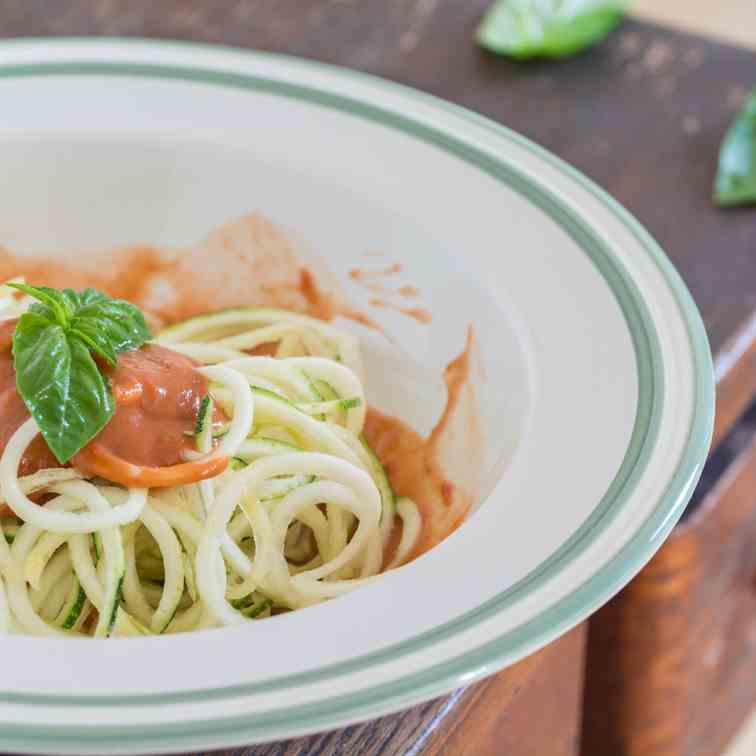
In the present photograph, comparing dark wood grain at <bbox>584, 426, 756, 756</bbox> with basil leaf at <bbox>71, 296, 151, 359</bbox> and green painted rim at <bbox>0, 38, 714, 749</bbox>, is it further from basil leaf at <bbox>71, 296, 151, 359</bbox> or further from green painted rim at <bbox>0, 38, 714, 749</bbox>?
basil leaf at <bbox>71, 296, 151, 359</bbox>

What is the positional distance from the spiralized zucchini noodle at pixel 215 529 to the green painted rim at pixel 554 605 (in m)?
0.23

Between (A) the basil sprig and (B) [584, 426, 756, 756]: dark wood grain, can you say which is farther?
(B) [584, 426, 756, 756]: dark wood grain

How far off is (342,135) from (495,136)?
18 cm

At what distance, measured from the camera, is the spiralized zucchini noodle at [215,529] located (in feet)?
3.45

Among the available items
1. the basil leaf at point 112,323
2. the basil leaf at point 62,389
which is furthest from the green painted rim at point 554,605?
the basil leaf at point 112,323

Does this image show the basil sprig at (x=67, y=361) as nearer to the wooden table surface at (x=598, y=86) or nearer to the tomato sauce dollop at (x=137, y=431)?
the tomato sauce dollop at (x=137, y=431)

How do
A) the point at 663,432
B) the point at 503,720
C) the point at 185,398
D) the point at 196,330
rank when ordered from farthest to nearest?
1. the point at 196,330
2. the point at 503,720
3. the point at 185,398
4. the point at 663,432

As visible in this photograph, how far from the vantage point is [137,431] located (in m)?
1.05

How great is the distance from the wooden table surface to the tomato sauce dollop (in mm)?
526

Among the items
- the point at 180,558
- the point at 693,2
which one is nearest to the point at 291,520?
the point at 180,558

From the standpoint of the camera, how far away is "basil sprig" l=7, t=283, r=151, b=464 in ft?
3.34

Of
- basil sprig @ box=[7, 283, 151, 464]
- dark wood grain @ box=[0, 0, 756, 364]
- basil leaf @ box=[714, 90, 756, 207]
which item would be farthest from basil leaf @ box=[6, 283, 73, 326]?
basil leaf @ box=[714, 90, 756, 207]

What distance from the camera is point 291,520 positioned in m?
1.16

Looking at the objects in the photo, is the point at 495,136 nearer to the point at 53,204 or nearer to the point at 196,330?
the point at 196,330
